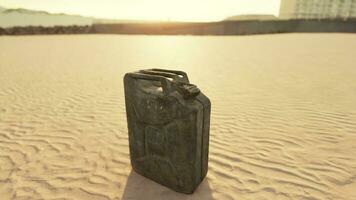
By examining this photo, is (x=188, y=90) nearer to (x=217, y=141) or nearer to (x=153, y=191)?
(x=153, y=191)

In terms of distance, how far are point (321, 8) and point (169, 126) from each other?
219ft

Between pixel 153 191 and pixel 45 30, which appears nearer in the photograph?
pixel 153 191

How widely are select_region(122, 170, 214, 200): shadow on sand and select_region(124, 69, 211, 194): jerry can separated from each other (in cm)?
6

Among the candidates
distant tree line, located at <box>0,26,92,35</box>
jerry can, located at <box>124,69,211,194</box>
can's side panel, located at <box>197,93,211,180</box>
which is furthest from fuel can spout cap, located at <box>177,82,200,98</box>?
distant tree line, located at <box>0,26,92,35</box>

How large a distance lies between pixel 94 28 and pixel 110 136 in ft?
122

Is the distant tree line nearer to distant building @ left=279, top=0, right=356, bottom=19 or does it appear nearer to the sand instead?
the sand

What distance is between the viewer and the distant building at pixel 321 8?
55281 mm

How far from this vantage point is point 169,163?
2.68 meters

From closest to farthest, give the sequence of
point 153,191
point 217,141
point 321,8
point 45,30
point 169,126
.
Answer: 1. point 169,126
2. point 153,191
3. point 217,141
4. point 45,30
5. point 321,8

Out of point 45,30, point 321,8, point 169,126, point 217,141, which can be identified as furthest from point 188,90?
point 321,8

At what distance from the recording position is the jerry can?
94.2 inches

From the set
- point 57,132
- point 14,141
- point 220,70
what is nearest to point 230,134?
point 57,132

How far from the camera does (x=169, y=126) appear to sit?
2.52m

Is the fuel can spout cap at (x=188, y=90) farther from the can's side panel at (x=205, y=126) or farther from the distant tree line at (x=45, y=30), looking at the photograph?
the distant tree line at (x=45, y=30)
